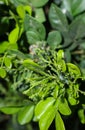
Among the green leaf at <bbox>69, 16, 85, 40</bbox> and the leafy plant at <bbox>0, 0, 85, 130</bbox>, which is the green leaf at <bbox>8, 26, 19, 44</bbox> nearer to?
the leafy plant at <bbox>0, 0, 85, 130</bbox>

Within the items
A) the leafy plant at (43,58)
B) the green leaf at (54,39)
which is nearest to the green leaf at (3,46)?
the leafy plant at (43,58)

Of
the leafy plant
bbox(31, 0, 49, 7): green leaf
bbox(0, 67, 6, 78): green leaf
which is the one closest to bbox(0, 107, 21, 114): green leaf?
the leafy plant

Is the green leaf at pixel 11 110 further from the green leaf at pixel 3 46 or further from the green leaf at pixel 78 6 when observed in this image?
the green leaf at pixel 78 6

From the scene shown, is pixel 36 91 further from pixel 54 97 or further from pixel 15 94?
pixel 15 94

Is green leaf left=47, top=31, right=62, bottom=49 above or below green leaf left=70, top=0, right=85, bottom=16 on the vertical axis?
below

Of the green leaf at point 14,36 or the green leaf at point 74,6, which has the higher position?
the green leaf at point 74,6

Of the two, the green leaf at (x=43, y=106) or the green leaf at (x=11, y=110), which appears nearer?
the green leaf at (x=43, y=106)

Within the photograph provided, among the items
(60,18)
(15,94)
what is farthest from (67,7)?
(15,94)
